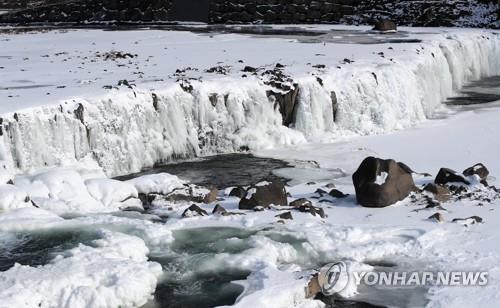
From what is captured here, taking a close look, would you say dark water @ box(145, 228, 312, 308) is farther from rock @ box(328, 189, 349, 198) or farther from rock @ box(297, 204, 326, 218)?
rock @ box(328, 189, 349, 198)

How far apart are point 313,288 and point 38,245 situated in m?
2.96

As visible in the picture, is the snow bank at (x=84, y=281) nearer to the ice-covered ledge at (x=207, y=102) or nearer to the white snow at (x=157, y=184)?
the white snow at (x=157, y=184)

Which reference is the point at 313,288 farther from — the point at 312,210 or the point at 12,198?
the point at 12,198

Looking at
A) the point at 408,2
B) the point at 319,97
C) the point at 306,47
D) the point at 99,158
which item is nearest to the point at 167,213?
the point at 99,158

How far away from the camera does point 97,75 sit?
44.7ft

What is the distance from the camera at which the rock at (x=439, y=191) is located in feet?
31.0

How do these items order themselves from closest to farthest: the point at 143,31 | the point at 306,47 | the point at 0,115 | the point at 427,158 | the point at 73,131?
the point at 0,115
the point at 73,131
the point at 427,158
the point at 306,47
the point at 143,31

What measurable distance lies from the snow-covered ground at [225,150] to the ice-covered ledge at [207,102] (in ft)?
0.10

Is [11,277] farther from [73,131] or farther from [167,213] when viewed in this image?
[73,131]

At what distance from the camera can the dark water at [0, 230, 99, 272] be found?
7.25 meters

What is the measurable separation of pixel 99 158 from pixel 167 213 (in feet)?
8.29

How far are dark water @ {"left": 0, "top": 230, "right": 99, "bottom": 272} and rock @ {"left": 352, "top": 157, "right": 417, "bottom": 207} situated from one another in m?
3.45

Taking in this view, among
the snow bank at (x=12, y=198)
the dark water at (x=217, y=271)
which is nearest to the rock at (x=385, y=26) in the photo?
the dark water at (x=217, y=271)

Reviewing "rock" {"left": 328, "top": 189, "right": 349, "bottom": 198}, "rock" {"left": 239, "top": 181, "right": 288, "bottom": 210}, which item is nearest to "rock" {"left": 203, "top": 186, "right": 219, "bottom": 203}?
"rock" {"left": 239, "top": 181, "right": 288, "bottom": 210}
